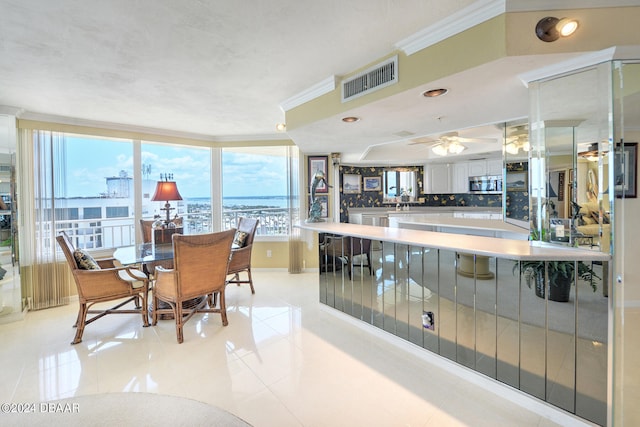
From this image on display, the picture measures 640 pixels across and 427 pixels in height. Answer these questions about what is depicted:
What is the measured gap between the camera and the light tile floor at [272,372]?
1.67m

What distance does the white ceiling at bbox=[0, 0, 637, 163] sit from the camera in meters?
1.51


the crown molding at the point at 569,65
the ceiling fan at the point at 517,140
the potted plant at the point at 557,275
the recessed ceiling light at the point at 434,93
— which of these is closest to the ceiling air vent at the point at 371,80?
the recessed ceiling light at the point at 434,93

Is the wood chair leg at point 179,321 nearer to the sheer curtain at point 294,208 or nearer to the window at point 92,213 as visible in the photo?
the sheer curtain at point 294,208

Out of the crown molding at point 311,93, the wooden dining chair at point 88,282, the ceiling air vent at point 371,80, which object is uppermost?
the crown molding at point 311,93

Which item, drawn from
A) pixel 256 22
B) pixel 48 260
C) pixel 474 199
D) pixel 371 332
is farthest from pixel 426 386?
pixel 474 199

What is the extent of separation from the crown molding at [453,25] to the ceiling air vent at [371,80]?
5.2 inches

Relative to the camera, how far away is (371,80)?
6.73ft

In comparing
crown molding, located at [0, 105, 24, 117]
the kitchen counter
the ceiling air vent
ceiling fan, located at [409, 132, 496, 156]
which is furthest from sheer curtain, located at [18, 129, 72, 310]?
the kitchen counter

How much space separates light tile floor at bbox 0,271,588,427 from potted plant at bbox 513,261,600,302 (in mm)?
678

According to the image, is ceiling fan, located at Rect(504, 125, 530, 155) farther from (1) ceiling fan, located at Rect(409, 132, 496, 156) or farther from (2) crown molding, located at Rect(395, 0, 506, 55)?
(2) crown molding, located at Rect(395, 0, 506, 55)

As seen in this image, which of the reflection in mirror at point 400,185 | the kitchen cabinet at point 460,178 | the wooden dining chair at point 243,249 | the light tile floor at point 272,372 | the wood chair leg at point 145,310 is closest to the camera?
the light tile floor at point 272,372

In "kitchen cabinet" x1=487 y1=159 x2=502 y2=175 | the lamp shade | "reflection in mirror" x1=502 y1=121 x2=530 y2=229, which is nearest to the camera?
the lamp shade

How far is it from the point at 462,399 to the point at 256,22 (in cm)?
272

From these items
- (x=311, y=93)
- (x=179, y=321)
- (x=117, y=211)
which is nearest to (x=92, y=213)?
(x=117, y=211)
